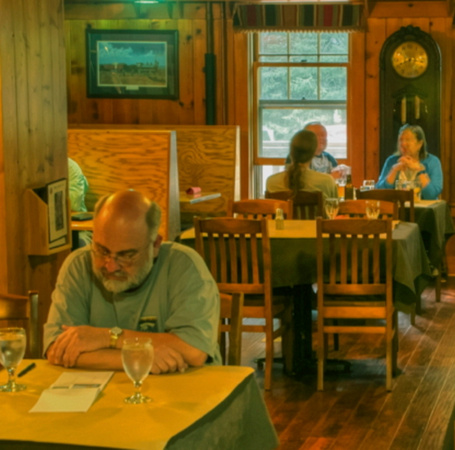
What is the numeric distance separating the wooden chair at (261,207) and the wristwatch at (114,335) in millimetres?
3681

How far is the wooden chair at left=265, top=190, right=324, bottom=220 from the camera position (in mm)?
7180

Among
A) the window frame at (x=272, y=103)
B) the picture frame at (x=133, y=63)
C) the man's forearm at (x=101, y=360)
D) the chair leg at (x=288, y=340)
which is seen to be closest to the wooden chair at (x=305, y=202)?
the chair leg at (x=288, y=340)

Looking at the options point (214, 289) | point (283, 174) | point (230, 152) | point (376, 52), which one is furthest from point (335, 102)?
point (214, 289)

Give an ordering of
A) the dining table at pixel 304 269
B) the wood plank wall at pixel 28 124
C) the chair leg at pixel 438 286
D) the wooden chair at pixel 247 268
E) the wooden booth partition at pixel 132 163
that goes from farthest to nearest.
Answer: the chair leg at pixel 438 286
the wooden booth partition at pixel 132 163
the dining table at pixel 304 269
the wooden chair at pixel 247 268
the wood plank wall at pixel 28 124

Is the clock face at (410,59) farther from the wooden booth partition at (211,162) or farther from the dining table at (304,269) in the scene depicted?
the dining table at (304,269)

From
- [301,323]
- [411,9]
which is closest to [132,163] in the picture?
[301,323]

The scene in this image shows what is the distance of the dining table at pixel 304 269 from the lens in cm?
569

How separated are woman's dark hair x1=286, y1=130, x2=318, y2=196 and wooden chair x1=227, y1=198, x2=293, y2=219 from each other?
57 centimetres

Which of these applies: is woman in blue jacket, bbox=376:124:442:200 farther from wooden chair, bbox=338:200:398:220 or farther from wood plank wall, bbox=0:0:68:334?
wood plank wall, bbox=0:0:68:334

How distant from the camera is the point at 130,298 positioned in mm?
3189

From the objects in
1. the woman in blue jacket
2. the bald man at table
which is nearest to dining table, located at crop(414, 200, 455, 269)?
the woman in blue jacket

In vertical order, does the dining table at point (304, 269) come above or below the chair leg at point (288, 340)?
above

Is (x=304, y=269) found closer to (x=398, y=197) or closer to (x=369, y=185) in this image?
(x=398, y=197)

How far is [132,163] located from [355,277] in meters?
2.67
